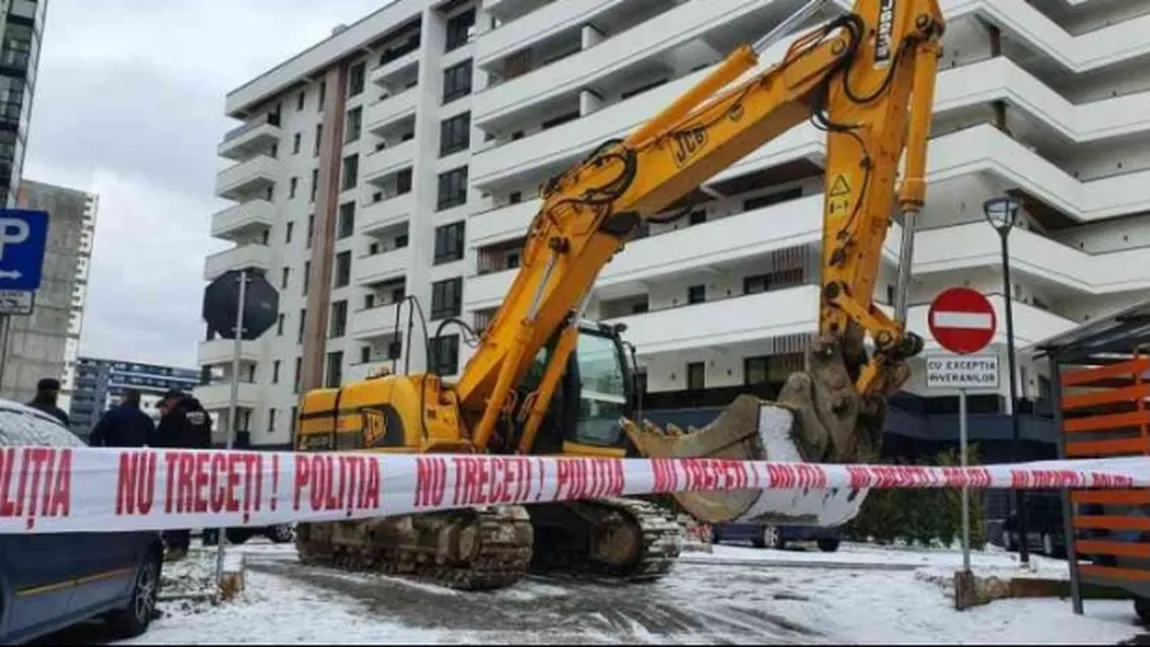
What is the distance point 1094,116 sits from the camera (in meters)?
34.1

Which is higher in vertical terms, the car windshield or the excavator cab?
the excavator cab

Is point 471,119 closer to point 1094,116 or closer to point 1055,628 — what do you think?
point 1094,116

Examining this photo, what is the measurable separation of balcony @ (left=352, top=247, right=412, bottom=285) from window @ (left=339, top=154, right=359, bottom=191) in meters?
5.08

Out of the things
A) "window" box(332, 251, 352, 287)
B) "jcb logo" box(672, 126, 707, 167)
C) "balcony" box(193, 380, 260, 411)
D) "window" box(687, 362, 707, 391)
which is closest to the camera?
"jcb logo" box(672, 126, 707, 167)

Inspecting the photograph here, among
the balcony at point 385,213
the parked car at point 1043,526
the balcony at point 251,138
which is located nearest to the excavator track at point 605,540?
the parked car at point 1043,526

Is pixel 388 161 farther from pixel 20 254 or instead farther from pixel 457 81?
pixel 20 254

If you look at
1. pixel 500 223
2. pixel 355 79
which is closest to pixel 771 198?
pixel 500 223

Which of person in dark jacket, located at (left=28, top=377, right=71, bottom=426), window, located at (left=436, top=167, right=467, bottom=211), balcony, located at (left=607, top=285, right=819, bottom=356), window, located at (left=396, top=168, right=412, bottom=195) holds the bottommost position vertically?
person in dark jacket, located at (left=28, top=377, right=71, bottom=426)

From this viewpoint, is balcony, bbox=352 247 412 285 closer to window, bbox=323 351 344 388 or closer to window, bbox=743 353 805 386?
window, bbox=323 351 344 388

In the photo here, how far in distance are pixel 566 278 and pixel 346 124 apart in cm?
4521

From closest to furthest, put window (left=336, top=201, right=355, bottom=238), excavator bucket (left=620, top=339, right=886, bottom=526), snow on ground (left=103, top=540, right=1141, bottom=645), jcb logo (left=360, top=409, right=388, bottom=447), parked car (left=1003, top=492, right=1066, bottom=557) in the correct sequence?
snow on ground (left=103, top=540, right=1141, bottom=645) → excavator bucket (left=620, top=339, right=886, bottom=526) → jcb logo (left=360, top=409, right=388, bottom=447) → parked car (left=1003, top=492, right=1066, bottom=557) → window (left=336, top=201, right=355, bottom=238)


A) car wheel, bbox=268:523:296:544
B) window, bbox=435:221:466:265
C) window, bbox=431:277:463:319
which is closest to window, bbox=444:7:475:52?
window, bbox=435:221:466:265

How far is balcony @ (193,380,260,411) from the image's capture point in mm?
53062

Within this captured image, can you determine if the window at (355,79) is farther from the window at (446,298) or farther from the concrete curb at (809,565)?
the concrete curb at (809,565)
